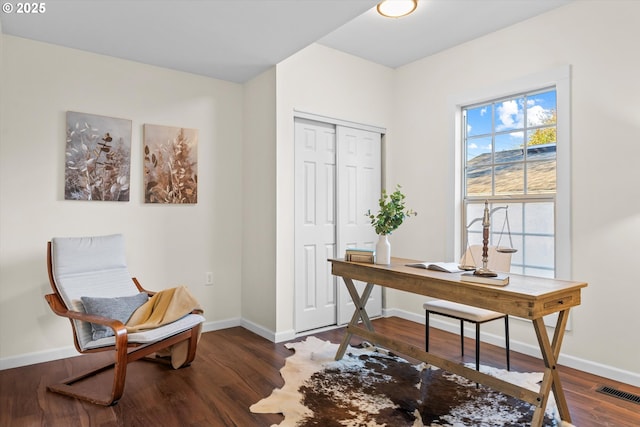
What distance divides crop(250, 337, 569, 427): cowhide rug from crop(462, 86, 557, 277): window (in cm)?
117

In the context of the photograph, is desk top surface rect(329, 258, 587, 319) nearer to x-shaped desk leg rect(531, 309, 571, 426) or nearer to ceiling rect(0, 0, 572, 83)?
x-shaped desk leg rect(531, 309, 571, 426)

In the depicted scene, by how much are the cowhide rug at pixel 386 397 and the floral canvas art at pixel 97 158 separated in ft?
7.06

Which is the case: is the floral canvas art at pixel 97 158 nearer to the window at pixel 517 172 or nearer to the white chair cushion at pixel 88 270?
the white chair cushion at pixel 88 270

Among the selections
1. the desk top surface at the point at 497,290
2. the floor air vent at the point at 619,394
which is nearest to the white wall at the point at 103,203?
the desk top surface at the point at 497,290

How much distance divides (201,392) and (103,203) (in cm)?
187

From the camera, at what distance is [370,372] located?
2873 mm

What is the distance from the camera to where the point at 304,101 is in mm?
3818

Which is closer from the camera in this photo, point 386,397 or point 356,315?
point 386,397

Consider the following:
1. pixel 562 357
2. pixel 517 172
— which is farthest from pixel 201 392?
pixel 517 172

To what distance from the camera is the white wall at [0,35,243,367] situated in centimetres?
304

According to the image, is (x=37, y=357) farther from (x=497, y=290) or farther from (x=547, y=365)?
(x=547, y=365)

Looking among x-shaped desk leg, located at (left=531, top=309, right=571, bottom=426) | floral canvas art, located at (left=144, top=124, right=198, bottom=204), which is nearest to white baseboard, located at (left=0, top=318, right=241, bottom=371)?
floral canvas art, located at (left=144, top=124, right=198, bottom=204)

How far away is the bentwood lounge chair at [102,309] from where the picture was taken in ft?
8.12

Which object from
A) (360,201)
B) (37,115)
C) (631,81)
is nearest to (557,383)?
(631,81)
